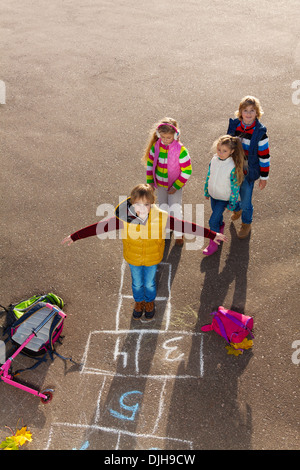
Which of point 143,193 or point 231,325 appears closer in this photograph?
point 143,193

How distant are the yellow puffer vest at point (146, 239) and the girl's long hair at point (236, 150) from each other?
Result: 1.24 m

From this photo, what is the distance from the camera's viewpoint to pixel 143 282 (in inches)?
192

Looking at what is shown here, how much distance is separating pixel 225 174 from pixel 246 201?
71cm

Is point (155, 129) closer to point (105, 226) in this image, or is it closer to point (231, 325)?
point (105, 226)

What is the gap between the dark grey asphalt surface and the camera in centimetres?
432

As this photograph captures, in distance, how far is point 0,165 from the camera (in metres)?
7.46

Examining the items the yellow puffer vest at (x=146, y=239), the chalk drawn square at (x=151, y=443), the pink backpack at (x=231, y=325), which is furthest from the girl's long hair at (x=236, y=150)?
the chalk drawn square at (x=151, y=443)

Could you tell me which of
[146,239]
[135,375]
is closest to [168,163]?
[146,239]

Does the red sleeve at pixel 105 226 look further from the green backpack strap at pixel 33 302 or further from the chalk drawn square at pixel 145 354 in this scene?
the chalk drawn square at pixel 145 354

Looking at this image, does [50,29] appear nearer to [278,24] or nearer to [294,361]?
[278,24]

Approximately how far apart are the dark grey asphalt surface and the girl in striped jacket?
747 mm

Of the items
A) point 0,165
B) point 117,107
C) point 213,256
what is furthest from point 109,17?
point 213,256

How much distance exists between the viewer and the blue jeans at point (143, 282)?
15.5ft

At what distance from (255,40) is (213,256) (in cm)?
754
